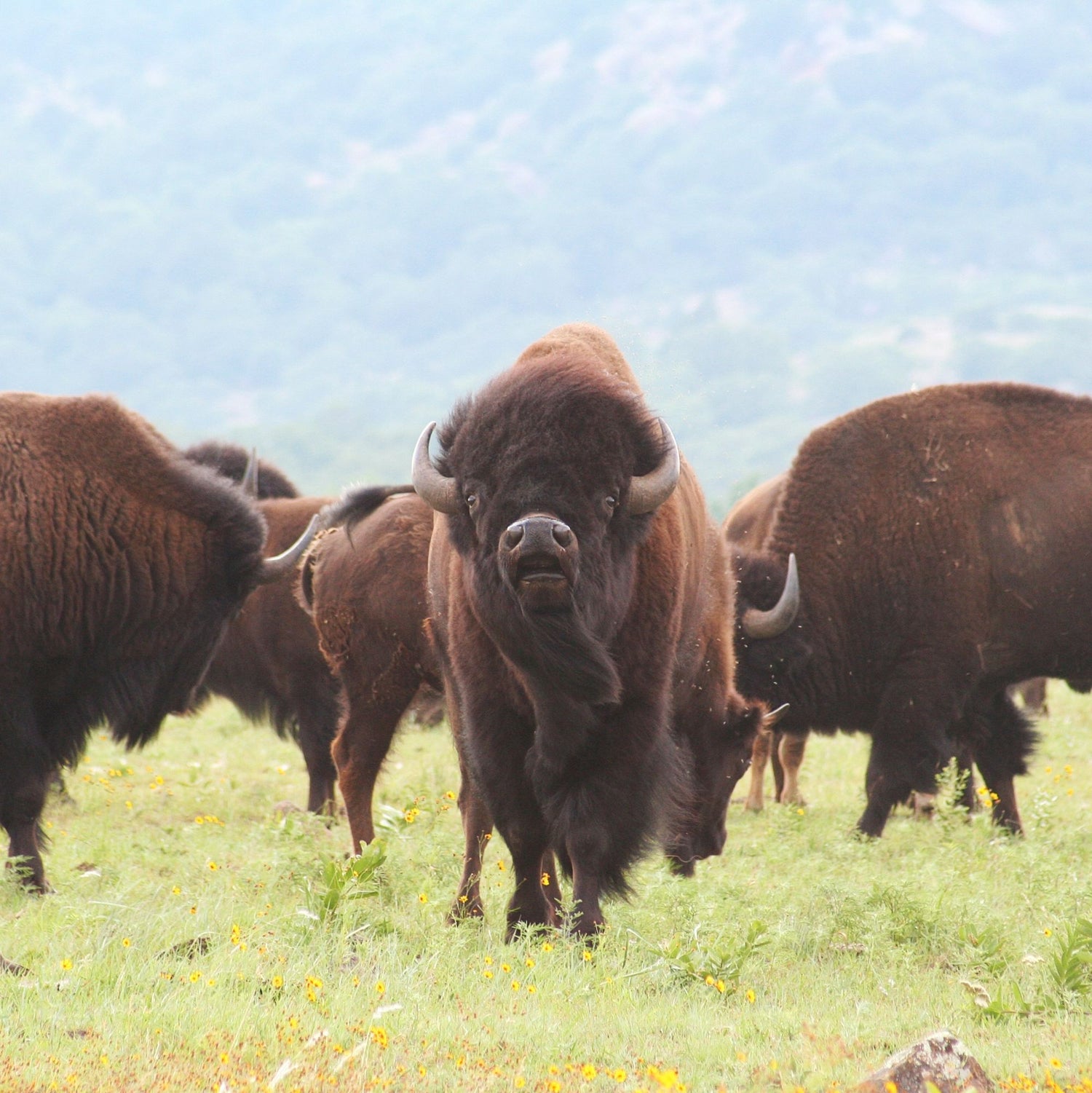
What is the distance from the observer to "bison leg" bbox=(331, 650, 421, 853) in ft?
23.6

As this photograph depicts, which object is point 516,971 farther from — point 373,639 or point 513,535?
point 373,639

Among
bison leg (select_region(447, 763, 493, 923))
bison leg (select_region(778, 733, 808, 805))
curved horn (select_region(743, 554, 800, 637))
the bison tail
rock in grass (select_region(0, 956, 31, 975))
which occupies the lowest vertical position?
bison leg (select_region(778, 733, 808, 805))

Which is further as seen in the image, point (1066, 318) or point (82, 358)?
point (82, 358)

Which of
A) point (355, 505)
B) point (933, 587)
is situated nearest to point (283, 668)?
point (355, 505)

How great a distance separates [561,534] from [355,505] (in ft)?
10.1

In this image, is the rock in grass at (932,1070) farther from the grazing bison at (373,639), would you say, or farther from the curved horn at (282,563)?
the curved horn at (282,563)

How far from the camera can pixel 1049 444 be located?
9148 mm

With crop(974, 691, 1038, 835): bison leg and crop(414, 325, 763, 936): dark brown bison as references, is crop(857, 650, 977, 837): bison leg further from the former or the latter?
crop(414, 325, 763, 936): dark brown bison

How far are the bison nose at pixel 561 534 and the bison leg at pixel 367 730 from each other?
277 cm

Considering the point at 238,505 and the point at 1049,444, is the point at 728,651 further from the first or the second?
the point at 1049,444

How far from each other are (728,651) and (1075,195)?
656ft

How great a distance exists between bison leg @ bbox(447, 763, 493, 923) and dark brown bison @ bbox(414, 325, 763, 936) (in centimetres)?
49

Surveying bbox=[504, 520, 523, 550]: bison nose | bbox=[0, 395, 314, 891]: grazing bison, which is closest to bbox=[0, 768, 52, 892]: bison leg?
bbox=[0, 395, 314, 891]: grazing bison

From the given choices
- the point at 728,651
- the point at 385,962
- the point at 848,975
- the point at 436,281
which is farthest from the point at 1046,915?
the point at 436,281
